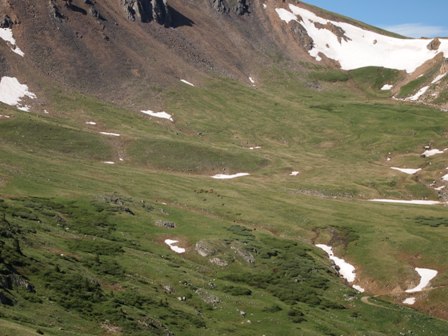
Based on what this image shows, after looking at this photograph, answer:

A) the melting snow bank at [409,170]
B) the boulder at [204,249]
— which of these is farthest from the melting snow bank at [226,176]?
the boulder at [204,249]

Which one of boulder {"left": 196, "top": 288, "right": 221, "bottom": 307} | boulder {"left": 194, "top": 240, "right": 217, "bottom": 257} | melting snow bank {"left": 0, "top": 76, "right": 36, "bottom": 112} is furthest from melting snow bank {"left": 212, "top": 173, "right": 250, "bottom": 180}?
boulder {"left": 196, "top": 288, "right": 221, "bottom": 307}

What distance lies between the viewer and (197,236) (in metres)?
95.0

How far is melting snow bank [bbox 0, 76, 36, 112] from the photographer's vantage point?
7190 inches

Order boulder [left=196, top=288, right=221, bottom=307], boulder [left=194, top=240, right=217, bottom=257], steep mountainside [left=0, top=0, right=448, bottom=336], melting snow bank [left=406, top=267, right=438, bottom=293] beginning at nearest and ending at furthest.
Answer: steep mountainside [left=0, top=0, right=448, bottom=336] < boulder [left=196, top=288, right=221, bottom=307] < boulder [left=194, top=240, right=217, bottom=257] < melting snow bank [left=406, top=267, right=438, bottom=293]

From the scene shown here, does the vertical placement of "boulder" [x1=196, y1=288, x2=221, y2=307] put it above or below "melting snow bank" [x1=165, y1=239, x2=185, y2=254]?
below

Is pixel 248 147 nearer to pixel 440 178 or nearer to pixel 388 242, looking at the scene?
pixel 440 178

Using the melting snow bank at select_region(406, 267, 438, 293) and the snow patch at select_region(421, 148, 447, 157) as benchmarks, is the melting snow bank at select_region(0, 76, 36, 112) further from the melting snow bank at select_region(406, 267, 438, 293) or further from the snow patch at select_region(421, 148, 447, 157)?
the melting snow bank at select_region(406, 267, 438, 293)

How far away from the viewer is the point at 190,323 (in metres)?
58.0

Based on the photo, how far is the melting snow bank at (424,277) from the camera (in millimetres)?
89125

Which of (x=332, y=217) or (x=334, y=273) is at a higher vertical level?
(x=332, y=217)

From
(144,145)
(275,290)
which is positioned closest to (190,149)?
(144,145)

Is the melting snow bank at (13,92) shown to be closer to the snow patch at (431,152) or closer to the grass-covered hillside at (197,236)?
the grass-covered hillside at (197,236)

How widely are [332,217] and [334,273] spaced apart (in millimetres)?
27503

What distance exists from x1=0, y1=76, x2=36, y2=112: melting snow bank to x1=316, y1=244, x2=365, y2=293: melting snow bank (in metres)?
110
